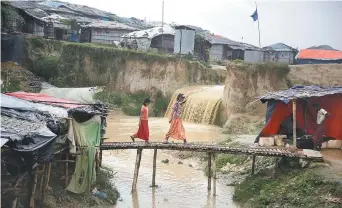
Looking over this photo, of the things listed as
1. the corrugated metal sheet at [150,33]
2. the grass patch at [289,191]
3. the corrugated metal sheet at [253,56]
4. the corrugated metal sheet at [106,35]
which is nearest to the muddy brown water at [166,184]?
the grass patch at [289,191]

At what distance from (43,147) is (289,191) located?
611 centimetres

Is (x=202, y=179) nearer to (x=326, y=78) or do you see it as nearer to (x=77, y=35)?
(x=326, y=78)

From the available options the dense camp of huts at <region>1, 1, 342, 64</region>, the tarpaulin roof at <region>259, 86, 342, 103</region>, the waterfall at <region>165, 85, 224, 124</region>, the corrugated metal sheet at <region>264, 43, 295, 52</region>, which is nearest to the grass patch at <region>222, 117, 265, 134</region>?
the waterfall at <region>165, 85, 224, 124</region>

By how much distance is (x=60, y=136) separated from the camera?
923 centimetres

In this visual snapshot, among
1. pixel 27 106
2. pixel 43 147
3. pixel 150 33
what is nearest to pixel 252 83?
pixel 150 33

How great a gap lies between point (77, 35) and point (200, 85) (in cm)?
1345

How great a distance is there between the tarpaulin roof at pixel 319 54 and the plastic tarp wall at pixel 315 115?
1831 centimetres

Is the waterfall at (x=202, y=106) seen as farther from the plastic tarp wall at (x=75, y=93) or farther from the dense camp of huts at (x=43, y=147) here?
the dense camp of huts at (x=43, y=147)

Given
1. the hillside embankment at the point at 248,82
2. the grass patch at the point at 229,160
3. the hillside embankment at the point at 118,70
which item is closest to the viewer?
the grass patch at the point at 229,160

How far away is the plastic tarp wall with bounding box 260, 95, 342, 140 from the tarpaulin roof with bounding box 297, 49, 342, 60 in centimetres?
1831

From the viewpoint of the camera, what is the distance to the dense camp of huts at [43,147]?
7012 millimetres

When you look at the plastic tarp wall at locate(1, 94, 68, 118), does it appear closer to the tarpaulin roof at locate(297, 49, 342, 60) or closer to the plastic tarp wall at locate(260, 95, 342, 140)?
the plastic tarp wall at locate(260, 95, 342, 140)

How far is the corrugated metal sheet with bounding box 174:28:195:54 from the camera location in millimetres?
32406

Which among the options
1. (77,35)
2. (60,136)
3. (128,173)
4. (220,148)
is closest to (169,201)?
(220,148)
